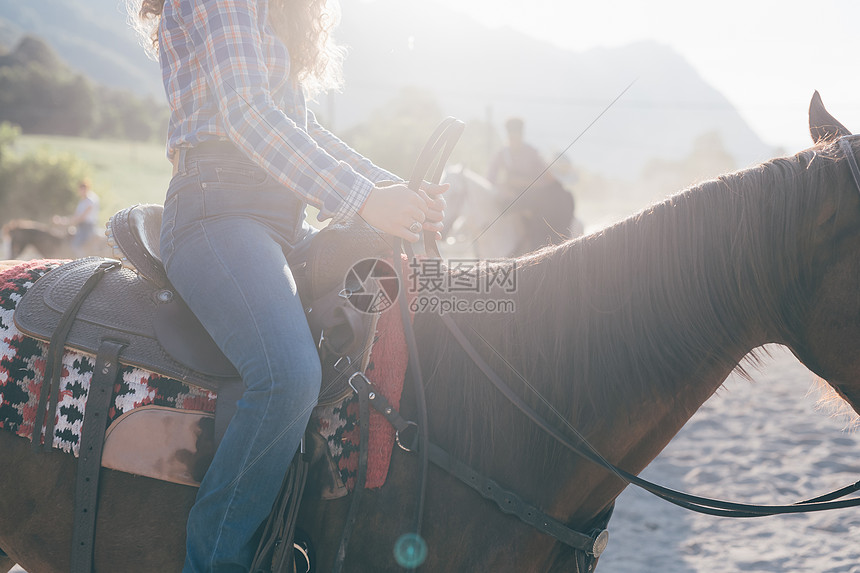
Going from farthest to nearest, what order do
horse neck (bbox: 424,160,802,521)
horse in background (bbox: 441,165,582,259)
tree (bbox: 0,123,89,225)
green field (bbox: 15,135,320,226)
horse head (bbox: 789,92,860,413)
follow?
green field (bbox: 15,135,320,226) → tree (bbox: 0,123,89,225) → horse in background (bbox: 441,165,582,259) → horse neck (bbox: 424,160,802,521) → horse head (bbox: 789,92,860,413)

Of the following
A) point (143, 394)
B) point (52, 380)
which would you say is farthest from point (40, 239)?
point (143, 394)

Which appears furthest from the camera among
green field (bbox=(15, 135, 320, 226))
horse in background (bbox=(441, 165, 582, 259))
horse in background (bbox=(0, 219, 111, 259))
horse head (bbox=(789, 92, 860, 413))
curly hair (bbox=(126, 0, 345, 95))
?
green field (bbox=(15, 135, 320, 226))

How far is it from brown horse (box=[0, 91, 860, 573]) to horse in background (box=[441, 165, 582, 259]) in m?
5.63

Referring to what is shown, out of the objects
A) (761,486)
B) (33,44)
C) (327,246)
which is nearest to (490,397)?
(327,246)

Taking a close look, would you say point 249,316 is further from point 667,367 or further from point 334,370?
point 667,367

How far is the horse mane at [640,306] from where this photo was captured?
154 centimetres

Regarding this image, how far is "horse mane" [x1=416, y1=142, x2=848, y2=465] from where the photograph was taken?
1.54 metres

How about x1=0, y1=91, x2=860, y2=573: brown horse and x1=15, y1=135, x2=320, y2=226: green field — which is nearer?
x1=0, y1=91, x2=860, y2=573: brown horse

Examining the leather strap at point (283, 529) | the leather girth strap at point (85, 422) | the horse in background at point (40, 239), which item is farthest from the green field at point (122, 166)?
the leather strap at point (283, 529)

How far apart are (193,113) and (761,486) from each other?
474cm

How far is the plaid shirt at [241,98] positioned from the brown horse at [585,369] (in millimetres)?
544

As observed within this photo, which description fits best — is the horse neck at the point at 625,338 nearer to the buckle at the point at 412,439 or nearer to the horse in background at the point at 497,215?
the buckle at the point at 412,439

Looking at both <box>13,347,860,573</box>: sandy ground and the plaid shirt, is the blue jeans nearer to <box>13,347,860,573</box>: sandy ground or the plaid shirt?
the plaid shirt

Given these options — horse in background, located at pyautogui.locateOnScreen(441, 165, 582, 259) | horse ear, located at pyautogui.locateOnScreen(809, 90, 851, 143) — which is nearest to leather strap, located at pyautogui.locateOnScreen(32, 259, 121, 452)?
horse ear, located at pyautogui.locateOnScreen(809, 90, 851, 143)
